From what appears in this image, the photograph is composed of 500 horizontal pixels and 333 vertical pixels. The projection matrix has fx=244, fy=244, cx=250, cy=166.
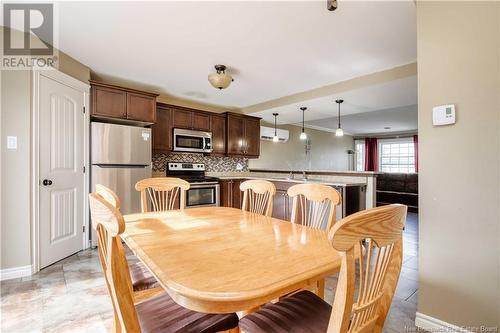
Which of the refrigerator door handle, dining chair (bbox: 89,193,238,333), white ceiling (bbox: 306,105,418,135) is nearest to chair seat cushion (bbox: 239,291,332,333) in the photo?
dining chair (bbox: 89,193,238,333)

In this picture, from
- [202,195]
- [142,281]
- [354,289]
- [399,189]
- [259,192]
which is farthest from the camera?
[399,189]

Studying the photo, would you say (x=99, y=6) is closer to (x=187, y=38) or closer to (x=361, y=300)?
(x=187, y=38)

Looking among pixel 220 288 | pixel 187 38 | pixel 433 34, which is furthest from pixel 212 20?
pixel 220 288

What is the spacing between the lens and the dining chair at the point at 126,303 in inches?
29.2

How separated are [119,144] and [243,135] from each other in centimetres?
249

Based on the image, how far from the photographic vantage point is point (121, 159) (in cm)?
325

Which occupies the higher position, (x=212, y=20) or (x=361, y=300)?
(x=212, y=20)

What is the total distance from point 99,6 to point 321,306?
2.55 metres

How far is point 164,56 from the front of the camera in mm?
2791

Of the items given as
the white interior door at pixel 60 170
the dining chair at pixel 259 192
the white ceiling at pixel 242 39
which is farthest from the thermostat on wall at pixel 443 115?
the white interior door at pixel 60 170

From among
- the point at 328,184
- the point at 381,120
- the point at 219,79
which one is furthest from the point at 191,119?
the point at 381,120

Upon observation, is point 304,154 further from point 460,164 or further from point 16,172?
point 16,172

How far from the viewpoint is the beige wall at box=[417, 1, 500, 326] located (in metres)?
1.39

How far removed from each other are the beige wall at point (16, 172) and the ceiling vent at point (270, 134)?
4171mm
